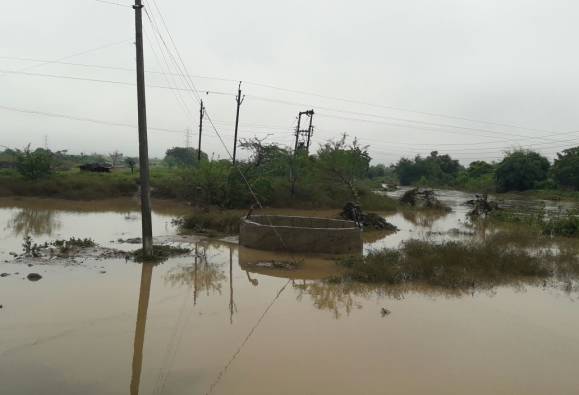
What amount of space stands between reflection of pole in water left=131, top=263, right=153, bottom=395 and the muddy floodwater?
3 centimetres

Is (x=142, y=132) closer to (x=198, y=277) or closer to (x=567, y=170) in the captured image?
(x=198, y=277)

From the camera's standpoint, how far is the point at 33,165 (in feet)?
98.7

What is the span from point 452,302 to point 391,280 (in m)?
1.51

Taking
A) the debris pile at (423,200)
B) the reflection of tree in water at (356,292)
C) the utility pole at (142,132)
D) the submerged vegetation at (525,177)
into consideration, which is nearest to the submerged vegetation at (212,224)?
the utility pole at (142,132)

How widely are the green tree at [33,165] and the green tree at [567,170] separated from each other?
49.3m

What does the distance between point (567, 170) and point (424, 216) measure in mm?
31759

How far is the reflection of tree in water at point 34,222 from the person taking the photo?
16219 mm

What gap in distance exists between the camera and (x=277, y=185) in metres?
30.4

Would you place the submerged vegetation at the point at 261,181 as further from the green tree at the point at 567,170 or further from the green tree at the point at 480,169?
the green tree at the point at 480,169

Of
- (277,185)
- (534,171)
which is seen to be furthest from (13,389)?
(534,171)

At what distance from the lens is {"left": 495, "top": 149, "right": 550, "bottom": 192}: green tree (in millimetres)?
56094

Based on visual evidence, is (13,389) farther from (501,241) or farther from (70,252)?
(501,241)

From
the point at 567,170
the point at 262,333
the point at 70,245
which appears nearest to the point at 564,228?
the point at 262,333

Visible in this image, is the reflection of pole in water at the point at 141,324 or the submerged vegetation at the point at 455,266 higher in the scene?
the submerged vegetation at the point at 455,266
